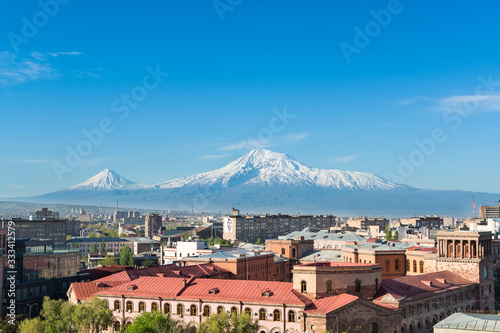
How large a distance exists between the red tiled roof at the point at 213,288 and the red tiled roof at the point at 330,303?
1.44 meters

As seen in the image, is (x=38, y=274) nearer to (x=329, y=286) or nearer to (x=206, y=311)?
(x=206, y=311)

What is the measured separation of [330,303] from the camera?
71125 millimetres

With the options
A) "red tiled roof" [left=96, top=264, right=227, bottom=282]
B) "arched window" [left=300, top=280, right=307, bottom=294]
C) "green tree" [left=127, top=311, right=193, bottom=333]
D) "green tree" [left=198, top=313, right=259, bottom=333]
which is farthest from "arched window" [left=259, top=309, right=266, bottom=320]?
"red tiled roof" [left=96, top=264, right=227, bottom=282]

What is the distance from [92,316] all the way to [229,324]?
1692 cm

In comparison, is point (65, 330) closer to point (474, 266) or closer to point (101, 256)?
point (474, 266)

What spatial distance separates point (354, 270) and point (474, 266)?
33719 millimetres

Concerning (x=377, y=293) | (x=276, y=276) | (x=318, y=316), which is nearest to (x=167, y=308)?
(x=318, y=316)

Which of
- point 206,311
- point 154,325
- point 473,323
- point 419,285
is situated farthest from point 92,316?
point 419,285

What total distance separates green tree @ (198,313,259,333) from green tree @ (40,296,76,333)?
16526mm

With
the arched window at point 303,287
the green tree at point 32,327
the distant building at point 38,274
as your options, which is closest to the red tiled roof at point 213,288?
the arched window at point 303,287

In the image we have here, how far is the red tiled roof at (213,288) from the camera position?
7306cm

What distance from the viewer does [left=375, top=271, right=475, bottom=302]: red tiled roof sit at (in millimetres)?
78481

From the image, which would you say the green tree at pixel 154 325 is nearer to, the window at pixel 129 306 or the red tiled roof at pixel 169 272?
the window at pixel 129 306

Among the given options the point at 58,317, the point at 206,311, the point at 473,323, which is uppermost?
the point at 473,323
